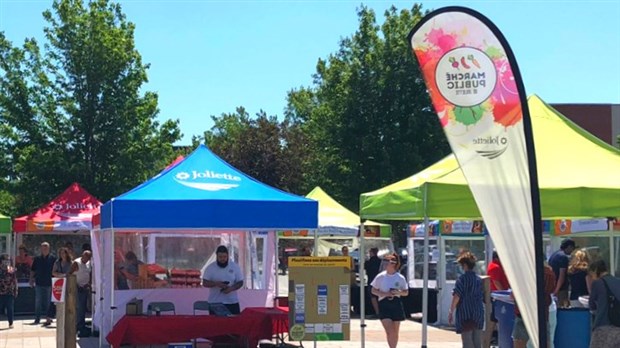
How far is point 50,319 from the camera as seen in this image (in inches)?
779

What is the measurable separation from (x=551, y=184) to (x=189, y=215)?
5074mm

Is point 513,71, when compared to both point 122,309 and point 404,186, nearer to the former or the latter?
point 404,186

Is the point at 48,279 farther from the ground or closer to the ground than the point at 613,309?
closer to the ground

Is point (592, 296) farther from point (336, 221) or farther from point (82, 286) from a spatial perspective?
point (336, 221)

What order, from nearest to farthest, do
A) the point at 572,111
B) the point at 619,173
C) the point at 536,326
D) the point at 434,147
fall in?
1. the point at 536,326
2. the point at 619,173
3. the point at 434,147
4. the point at 572,111

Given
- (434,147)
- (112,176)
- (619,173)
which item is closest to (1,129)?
(112,176)

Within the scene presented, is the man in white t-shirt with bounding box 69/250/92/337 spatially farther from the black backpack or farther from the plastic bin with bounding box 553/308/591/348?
the black backpack

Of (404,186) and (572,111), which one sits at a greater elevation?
(572,111)

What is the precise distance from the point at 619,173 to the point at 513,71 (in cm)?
396

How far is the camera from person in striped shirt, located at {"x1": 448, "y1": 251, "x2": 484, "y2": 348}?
1103 cm

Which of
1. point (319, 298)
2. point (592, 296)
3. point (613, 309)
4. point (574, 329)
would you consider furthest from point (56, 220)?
point (613, 309)

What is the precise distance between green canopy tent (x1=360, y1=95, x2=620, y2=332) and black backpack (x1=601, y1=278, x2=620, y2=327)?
829 mm

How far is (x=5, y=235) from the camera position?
22.7m

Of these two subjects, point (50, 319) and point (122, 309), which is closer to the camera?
point (122, 309)
